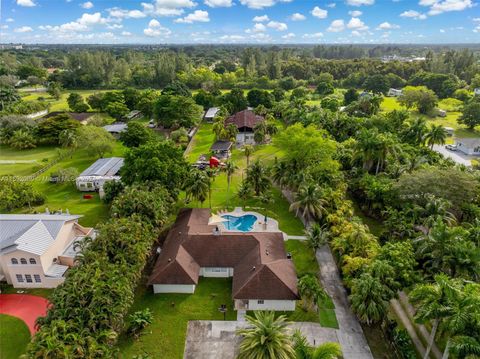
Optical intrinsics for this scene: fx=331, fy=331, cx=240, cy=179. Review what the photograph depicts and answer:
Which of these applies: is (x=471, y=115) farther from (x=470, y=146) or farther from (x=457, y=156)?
(x=457, y=156)

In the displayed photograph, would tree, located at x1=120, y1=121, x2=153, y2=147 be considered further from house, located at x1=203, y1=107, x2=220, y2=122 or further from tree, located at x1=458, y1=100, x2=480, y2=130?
tree, located at x1=458, y1=100, x2=480, y2=130

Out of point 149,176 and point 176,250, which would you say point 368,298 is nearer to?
point 176,250

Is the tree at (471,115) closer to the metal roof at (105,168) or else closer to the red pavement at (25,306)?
the metal roof at (105,168)

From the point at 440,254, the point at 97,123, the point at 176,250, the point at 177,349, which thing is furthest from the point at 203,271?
the point at 97,123

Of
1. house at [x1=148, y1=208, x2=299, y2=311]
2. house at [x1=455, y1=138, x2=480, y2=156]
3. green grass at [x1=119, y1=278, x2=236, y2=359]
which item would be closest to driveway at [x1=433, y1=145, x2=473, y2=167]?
house at [x1=455, y1=138, x2=480, y2=156]

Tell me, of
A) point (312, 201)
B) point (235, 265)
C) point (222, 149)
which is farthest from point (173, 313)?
point (222, 149)

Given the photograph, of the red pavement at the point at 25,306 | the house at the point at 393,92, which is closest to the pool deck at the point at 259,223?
the red pavement at the point at 25,306
